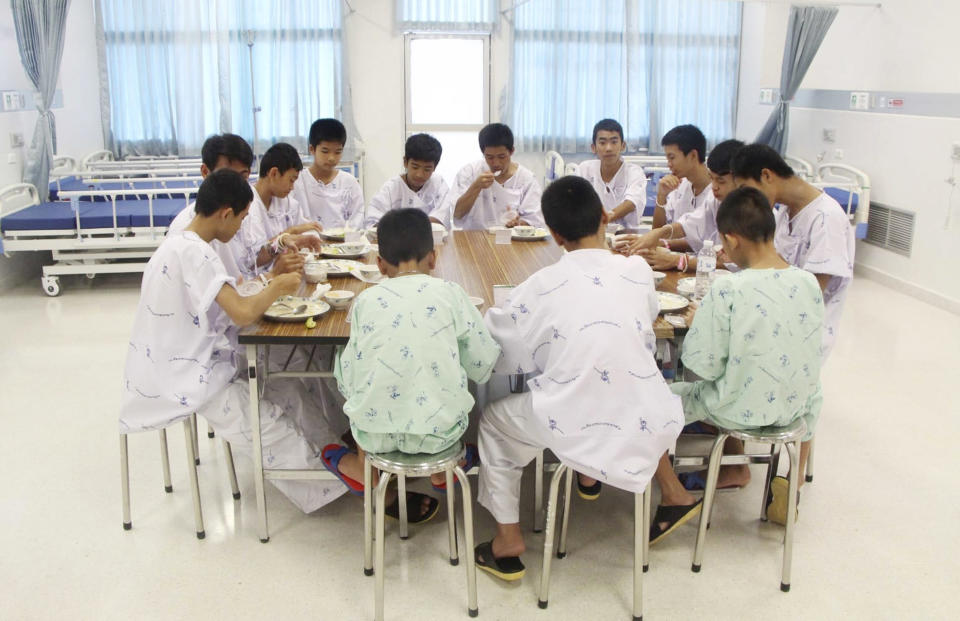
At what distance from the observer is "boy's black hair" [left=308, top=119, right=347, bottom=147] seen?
367cm

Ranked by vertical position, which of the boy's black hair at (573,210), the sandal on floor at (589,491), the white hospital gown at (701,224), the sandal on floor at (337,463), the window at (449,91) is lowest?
the sandal on floor at (589,491)

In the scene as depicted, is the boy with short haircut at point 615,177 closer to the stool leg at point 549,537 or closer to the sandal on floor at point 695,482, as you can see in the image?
the sandal on floor at point 695,482

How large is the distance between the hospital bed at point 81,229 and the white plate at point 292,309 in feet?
9.65

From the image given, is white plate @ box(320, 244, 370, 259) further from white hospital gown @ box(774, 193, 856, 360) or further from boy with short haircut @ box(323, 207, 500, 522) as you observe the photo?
white hospital gown @ box(774, 193, 856, 360)

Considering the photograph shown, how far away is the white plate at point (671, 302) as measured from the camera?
255cm

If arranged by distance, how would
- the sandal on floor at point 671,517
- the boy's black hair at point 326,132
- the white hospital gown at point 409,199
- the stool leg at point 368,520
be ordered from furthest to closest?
the white hospital gown at point 409,199 < the boy's black hair at point 326,132 < the sandal on floor at point 671,517 < the stool leg at point 368,520

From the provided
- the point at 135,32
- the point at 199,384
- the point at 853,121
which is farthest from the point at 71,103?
the point at 853,121

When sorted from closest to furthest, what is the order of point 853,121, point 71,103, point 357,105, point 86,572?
1. point 86,572
2. point 853,121
3. point 71,103
4. point 357,105

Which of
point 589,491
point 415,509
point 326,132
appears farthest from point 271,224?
point 589,491

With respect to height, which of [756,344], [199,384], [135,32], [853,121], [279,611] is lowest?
[279,611]

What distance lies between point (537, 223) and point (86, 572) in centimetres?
265

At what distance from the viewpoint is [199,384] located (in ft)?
7.95

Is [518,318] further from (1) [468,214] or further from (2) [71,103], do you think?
(2) [71,103]

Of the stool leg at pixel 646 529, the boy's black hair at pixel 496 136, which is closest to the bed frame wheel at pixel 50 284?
the boy's black hair at pixel 496 136
